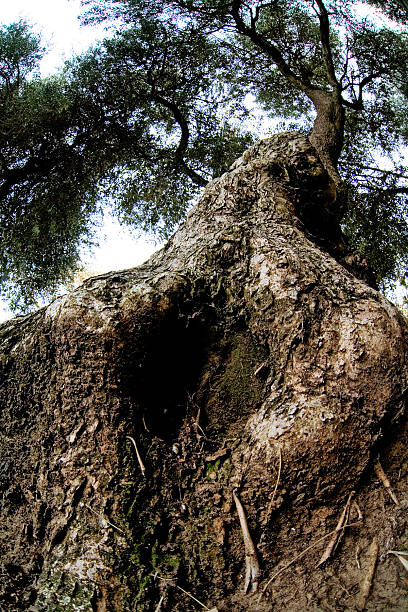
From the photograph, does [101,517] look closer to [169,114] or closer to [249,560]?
[249,560]

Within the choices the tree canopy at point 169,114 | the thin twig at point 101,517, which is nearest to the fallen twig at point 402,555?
the thin twig at point 101,517

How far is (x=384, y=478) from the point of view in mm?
1783

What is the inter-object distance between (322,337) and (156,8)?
859 centimetres

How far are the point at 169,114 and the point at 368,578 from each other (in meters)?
9.04

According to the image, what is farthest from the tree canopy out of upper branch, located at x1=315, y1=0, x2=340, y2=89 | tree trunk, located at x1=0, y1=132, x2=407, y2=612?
tree trunk, located at x1=0, y1=132, x2=407, y2=612

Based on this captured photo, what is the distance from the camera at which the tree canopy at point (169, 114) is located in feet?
24.2

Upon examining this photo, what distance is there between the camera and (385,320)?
6.58 feet

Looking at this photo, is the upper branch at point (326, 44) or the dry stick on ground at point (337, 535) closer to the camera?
the dry stick on ground at point (337, 535)

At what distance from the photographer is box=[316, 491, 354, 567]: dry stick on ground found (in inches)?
65.5

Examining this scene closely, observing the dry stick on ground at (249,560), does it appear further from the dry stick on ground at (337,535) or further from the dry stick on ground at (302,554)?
the dry stick on ground at (337,535)

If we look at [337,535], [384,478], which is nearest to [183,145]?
[384,478]

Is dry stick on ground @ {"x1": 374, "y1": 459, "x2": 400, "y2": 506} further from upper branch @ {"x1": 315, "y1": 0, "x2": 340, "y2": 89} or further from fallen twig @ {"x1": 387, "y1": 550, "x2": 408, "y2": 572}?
upper branch @ {"x1": 315, "y1": 0, "x2": 340, "y2": 89}

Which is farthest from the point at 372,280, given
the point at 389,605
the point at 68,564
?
the point at 68,564

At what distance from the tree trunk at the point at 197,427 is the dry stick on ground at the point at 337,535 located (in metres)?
0.03
